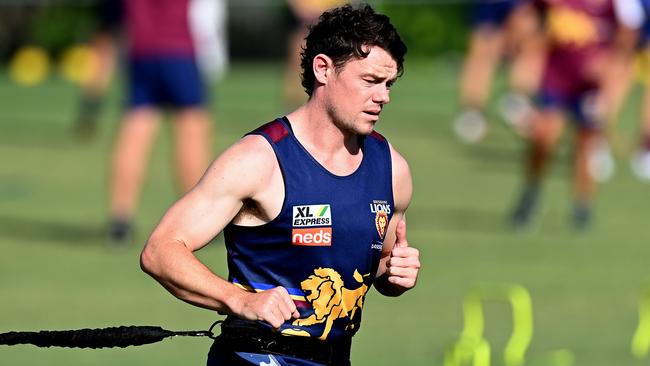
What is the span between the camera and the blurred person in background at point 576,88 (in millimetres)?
13664

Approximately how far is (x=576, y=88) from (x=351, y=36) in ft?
28.9

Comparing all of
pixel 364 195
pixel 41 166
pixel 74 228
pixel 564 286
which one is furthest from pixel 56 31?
pixel 364 195

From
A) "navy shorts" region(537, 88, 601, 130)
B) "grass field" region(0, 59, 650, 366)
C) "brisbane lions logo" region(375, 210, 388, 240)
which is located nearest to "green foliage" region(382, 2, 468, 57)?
"grass field" region(0, 59, 650, 366)

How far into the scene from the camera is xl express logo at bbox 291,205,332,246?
17.6ft

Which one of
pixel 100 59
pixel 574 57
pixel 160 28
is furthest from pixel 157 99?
pixel 100 59

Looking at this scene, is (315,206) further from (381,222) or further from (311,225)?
(381,222)

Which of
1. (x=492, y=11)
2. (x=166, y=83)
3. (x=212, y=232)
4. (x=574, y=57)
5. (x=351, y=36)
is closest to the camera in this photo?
(x=212, y=232)

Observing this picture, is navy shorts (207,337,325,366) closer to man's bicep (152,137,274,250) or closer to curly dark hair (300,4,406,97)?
man's bicep (152,137,274,250)

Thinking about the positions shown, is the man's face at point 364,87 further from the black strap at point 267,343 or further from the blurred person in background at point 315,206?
the black strap at point 267,343

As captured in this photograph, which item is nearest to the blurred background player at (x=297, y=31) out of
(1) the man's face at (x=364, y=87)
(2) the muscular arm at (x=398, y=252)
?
(2) the muscular arm at (x=398, y=252)

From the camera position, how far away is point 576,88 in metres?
13.9

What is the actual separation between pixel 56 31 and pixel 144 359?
84.3ft

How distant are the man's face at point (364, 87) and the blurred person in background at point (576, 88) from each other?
26.9 feet

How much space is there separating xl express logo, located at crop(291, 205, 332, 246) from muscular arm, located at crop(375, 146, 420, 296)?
25 cm
